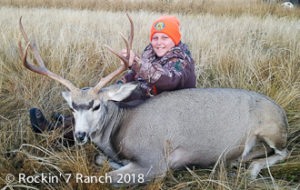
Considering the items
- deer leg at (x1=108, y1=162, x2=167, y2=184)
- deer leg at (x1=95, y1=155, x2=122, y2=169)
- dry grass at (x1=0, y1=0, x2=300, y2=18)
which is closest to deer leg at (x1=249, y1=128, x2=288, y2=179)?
deer leg at (x1=108, y1=162, x2=167, y2=184)

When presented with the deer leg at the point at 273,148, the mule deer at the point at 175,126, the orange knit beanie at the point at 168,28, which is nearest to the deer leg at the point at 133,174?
the mule deer at the point at 175,126

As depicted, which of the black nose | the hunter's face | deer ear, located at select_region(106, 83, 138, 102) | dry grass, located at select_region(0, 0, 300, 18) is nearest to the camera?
the black nose

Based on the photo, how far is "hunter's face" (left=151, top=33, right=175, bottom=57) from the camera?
352cm

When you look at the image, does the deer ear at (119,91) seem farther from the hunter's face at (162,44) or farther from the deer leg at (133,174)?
the hunter's face at (162,44)

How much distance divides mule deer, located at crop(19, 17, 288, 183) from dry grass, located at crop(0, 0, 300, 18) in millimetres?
8166

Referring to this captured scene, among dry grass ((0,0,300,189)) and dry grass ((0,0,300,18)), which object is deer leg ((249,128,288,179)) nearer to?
dry grass ((0,0,300,189))

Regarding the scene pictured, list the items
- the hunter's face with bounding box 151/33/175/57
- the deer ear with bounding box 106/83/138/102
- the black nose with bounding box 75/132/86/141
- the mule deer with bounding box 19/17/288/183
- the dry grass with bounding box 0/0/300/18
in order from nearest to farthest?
1. the black nose with bounding box 75/132/86/141
2. the mule deer with bounding box 19/17/288/183
3. the deer ear with bounding box 106/83/138/102
4. the hunter's face with bounding box 151/33/175/57
5. the dry grass with bounding box 0/0/300/18

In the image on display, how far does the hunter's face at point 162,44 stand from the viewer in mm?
3516

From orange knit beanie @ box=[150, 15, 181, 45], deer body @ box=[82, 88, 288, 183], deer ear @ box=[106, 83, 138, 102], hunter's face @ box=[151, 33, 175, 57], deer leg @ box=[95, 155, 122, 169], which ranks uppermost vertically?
orange knit beanie @ box=[150, 15, 181, 45]

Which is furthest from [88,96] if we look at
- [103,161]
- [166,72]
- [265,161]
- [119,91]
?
[265,161]

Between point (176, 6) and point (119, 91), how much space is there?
391 inches

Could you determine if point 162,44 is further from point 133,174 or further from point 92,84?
point 133,174

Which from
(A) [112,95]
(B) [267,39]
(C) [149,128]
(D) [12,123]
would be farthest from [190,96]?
(B) [267,39]

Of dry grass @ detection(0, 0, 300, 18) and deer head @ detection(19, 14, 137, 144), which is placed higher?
dry grass @ detection(0, 0, 300, 18)
